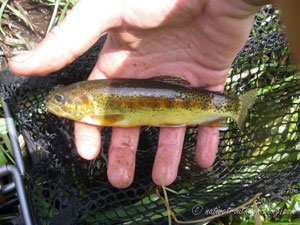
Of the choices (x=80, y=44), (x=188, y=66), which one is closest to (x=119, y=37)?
(x=80, y=44)

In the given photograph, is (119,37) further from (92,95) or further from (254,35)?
(254,35)

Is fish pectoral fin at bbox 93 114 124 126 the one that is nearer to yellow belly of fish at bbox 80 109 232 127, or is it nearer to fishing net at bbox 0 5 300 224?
yellow belly of fish at bbox 80 109 232 127

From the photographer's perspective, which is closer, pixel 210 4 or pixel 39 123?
pixel 210 4

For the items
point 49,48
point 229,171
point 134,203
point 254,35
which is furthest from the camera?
point 254,35

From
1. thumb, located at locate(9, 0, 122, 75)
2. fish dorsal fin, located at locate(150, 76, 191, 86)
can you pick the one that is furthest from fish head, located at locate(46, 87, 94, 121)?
fish dorsal fin, located at locate(150, 76, 191, 86)

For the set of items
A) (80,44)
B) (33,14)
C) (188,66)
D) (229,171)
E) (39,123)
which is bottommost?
(229,171)

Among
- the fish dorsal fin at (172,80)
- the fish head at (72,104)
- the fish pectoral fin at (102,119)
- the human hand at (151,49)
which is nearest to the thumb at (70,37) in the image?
the human hand at (151,49)
